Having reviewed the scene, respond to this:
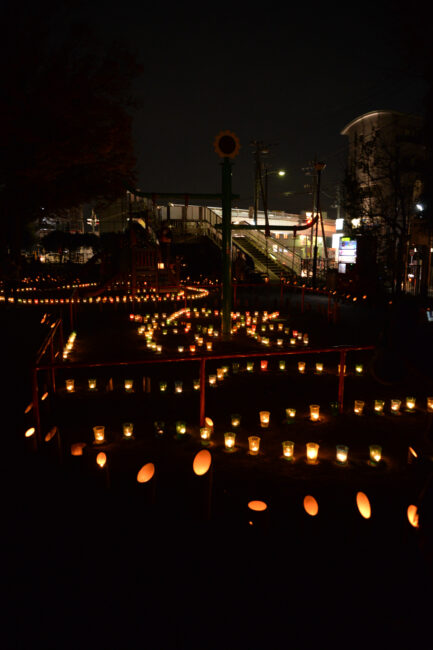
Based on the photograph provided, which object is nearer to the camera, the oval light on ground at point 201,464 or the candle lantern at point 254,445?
the oval light on ground at point 201,464

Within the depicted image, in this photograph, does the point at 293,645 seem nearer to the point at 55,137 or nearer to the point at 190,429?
the point at 190,429

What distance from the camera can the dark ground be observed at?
102 inches

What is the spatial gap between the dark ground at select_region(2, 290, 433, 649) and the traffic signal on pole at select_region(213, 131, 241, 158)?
6461 millimetres

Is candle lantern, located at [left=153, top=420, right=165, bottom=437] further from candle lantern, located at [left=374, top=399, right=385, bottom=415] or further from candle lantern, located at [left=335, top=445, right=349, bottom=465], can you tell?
candle lantern, located at [left=374, top=399, right=385, bottom=415]

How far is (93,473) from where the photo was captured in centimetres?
423

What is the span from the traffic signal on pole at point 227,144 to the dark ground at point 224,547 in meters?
6.46

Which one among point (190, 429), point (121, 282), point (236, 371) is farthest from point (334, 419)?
point (121, 282)

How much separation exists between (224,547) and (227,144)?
26.9 feet

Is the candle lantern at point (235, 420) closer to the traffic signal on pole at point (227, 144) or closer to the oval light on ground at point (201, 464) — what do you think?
the oval light on ground at point (201, 464)


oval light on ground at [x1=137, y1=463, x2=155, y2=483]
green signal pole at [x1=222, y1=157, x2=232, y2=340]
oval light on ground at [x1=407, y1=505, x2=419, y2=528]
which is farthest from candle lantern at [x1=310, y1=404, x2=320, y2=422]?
green signal pole at [x1=222, y1=157, x2=232, y2=340]

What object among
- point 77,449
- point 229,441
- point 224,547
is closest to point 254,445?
point 229,441

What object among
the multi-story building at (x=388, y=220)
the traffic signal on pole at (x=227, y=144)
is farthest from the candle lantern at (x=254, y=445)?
the multi-story building at (x=388, y=220)

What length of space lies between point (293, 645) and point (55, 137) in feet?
64.7

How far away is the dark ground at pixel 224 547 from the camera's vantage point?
259cm
